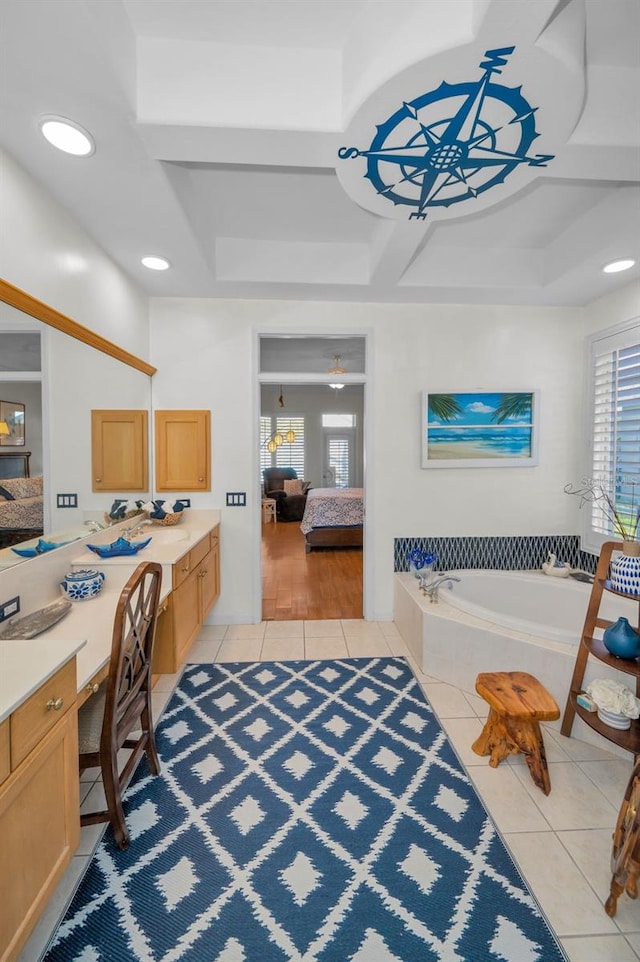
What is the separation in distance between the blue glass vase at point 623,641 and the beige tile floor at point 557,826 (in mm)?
549

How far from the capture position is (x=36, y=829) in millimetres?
1108

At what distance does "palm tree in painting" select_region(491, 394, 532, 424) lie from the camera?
11.3 feet

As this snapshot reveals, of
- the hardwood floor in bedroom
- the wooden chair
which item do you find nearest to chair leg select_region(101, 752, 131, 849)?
the wooden chair

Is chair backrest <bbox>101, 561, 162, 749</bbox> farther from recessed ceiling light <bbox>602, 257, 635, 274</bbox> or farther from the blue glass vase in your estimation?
recessed ceiling light <bbox>602, 257, 635, 274</bbox>

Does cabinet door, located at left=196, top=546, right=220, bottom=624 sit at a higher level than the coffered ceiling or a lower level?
lower

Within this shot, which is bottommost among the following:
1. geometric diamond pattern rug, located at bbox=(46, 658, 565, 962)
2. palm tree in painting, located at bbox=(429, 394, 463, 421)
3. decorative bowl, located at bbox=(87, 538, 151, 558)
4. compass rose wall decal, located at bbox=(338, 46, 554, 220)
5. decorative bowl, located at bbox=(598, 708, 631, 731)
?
geometric diamond pattern rug, located at bbox=(46, 658, 565, 962)

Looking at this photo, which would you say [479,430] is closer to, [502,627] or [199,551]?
[502,627]

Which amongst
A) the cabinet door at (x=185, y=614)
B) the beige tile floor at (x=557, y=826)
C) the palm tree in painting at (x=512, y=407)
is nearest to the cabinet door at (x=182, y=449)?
the cabinet door at (x=185, y=614)

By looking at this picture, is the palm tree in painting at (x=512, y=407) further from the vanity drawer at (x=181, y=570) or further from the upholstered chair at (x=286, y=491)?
the upholstered chair at (x=286, y=491)

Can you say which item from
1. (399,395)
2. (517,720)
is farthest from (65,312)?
(517,720)

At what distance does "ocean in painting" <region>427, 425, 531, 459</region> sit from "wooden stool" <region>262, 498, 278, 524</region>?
5.06 meters

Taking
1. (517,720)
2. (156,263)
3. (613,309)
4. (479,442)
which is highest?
(156,263)

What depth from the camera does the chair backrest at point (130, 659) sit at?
1414 mm

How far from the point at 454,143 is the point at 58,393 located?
211 cm
